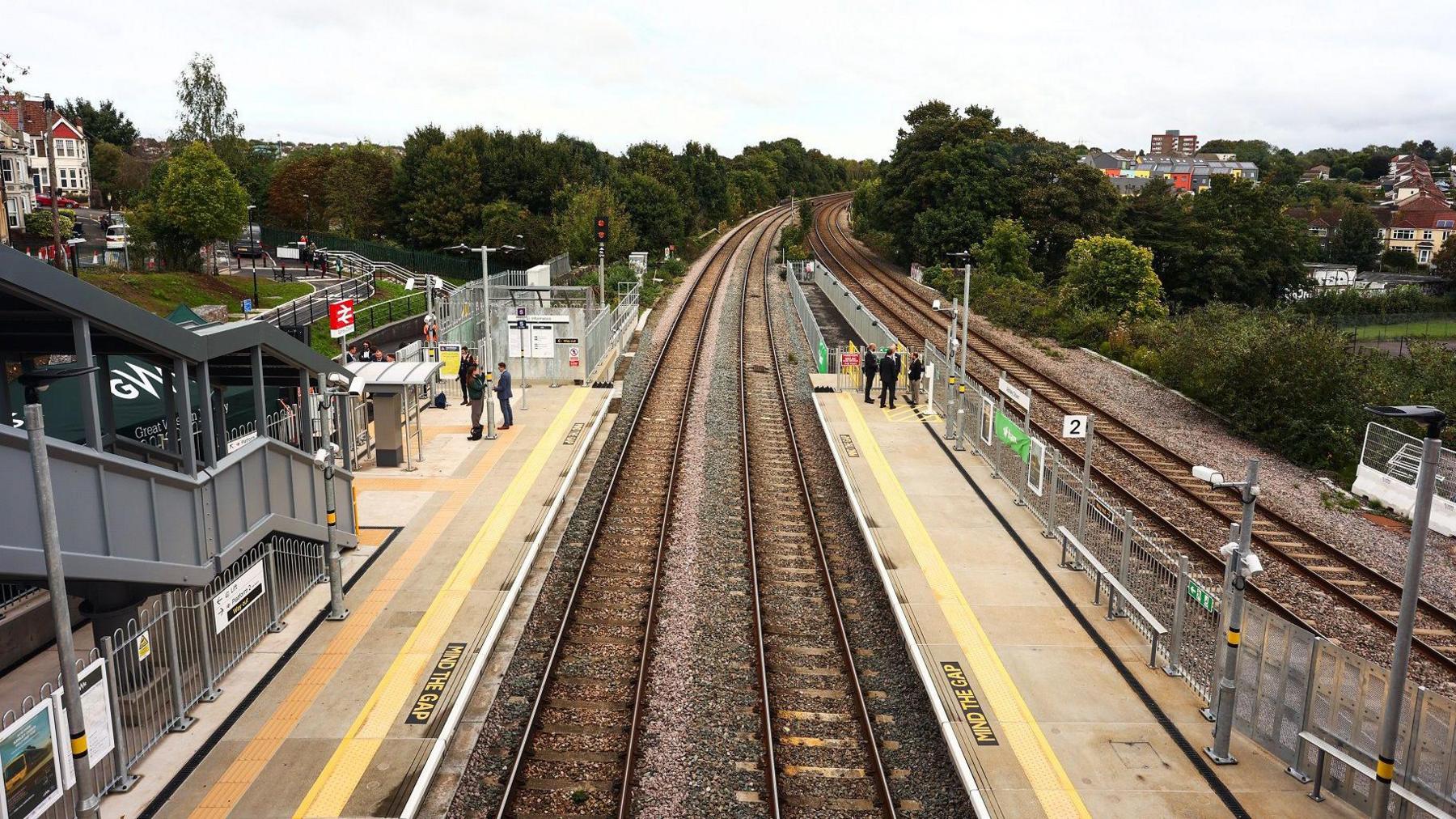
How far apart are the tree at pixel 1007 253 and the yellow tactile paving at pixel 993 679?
36303 mm

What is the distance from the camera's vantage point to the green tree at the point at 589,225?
2140 inches

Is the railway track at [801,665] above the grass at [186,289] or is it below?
below

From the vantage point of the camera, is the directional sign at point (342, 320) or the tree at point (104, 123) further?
the tree at point (104, 123)

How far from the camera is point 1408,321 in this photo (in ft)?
191

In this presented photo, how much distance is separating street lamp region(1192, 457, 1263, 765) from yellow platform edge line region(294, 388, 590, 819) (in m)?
8.48

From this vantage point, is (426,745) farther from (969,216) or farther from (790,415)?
(969,216)

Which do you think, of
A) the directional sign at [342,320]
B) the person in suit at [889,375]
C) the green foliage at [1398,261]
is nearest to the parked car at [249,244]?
the directional sign at [342,320]

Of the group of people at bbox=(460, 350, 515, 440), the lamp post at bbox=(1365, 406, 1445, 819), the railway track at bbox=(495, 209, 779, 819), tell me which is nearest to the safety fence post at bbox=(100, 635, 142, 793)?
the railway track at bbox=(495, 209, 779, 819)

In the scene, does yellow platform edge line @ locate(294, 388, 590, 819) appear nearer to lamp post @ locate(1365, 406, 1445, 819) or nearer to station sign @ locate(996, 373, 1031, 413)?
lamp post @ locate(1365, 406, 1445, 819)

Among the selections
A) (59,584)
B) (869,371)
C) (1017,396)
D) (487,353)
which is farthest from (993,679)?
(487,353)

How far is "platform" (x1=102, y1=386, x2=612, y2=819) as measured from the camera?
29.0 feet

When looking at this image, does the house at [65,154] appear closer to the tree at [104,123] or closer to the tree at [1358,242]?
the tree at [104,123]

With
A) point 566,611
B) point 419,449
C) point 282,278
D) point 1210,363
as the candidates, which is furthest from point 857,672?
point 282,278

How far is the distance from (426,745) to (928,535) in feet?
30.5
